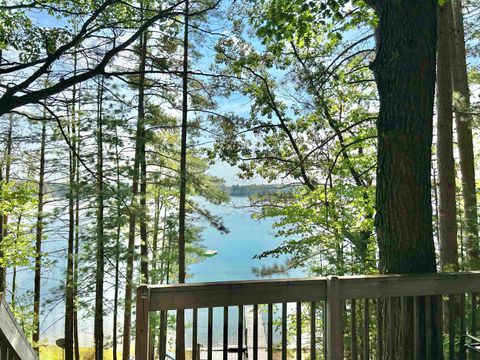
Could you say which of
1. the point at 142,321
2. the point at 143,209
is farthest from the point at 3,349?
the point at 143,209

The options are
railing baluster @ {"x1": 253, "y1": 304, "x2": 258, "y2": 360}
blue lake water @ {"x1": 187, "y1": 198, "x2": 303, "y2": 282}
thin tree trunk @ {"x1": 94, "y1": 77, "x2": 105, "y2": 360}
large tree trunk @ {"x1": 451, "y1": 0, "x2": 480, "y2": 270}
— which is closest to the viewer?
railing baluster @ {"x1": 253, "y1": 304, "x2": 258, "y2": 360}

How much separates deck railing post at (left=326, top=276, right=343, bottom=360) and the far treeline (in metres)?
3.10

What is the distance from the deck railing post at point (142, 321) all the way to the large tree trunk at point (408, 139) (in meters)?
1.56

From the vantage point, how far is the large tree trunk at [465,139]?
618 centimetres

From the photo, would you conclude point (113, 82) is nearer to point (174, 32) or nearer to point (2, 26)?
point (174, 32)

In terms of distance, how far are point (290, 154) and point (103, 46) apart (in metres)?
5.19

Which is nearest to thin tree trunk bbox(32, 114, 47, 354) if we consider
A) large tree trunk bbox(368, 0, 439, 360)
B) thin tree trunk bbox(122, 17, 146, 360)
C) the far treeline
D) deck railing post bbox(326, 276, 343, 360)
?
the far treeline

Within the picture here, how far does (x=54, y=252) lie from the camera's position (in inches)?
464

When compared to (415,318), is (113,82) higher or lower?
higher

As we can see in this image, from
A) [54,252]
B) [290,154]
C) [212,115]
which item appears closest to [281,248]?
[290,154]

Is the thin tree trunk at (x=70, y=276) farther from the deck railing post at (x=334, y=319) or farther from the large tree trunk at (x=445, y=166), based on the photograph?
the deck railing post at (x=334, y=319)

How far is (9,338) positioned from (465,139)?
732 cm

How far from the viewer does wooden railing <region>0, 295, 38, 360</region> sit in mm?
1688

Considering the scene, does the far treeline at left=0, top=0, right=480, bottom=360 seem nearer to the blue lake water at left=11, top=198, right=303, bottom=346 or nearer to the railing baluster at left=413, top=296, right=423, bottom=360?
the blue lake water at left=11, top=198, right=303, bottom=346
